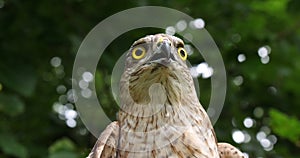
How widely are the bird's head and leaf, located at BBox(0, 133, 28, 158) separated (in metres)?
1.96

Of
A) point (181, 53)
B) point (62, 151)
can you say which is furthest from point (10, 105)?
point (181, 53)

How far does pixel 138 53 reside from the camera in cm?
396

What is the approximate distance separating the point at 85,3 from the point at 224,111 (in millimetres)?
1953

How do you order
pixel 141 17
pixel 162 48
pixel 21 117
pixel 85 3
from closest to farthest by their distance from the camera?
pixel 162 48, pixel 141 17, pixel 85 3, pixel 21 117

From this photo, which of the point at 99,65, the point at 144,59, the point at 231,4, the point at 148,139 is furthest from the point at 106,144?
the point at 231,4

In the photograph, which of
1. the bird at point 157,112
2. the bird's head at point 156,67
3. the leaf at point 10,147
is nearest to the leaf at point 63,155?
the leaf at point 10,147

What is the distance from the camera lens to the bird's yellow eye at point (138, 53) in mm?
3923

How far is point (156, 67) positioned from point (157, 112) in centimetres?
31

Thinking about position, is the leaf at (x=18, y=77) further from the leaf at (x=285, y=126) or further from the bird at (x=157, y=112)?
the leaf at (x=285, y=126)

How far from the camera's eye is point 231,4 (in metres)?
7.07

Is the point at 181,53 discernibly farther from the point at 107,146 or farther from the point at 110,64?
the point at 110,64

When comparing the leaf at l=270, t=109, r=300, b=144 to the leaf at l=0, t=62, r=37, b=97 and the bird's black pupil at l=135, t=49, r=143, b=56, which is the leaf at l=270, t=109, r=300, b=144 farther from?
the leaf at l=0, t=62, r=37, b=97

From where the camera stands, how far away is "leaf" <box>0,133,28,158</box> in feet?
18.3

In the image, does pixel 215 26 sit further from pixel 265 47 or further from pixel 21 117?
pixel 21 117
